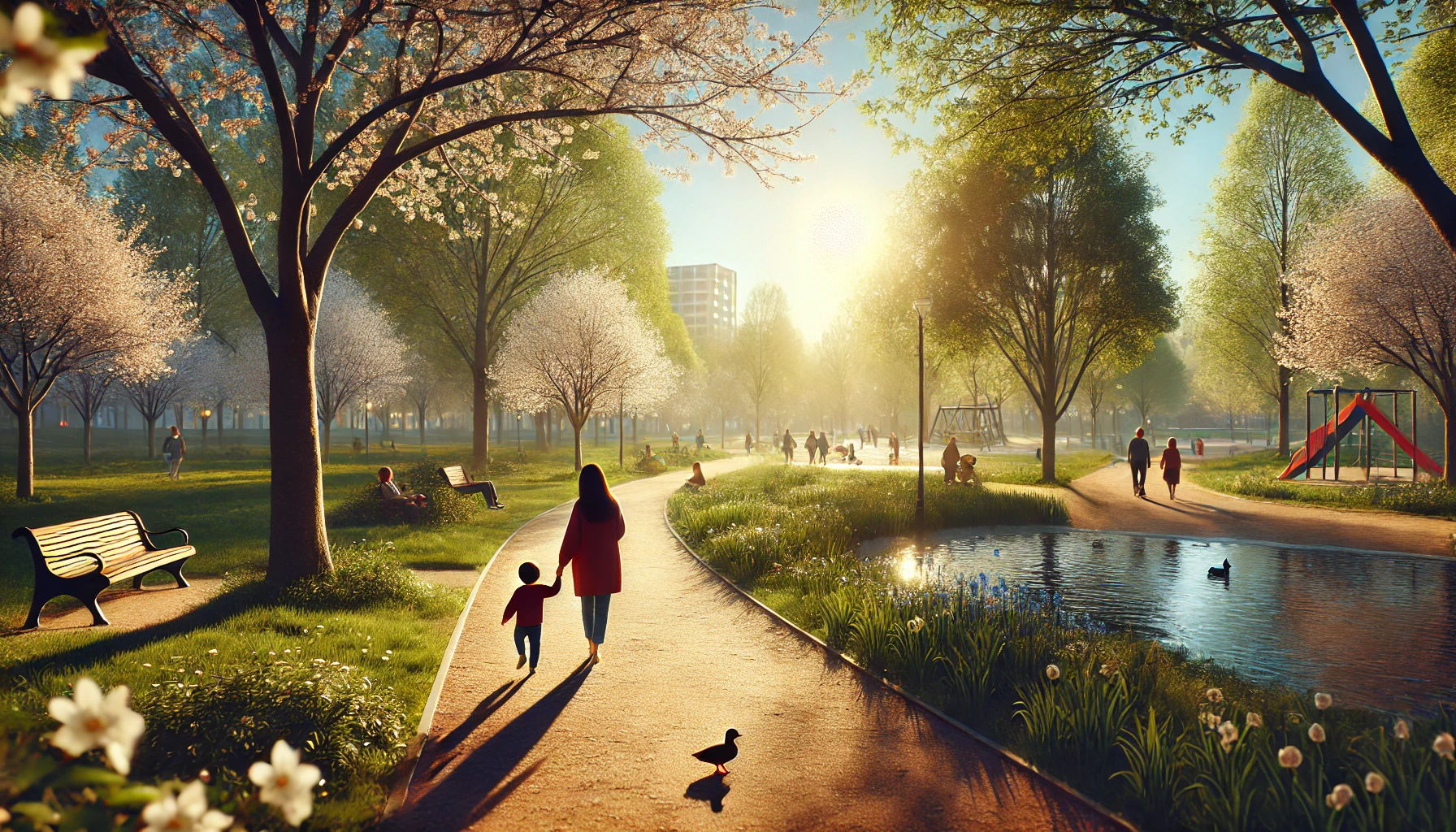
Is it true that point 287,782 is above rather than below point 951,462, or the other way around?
above

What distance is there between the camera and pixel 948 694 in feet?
18.5

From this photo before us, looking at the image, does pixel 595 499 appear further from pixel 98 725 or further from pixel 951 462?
pixel 951 462

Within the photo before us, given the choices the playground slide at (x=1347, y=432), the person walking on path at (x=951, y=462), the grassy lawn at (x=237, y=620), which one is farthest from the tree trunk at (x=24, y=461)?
the playground slide at (x=1347, y=432)

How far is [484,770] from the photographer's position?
4.51m

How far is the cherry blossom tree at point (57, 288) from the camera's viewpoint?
53.3 feet

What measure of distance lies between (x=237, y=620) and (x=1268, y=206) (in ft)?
122

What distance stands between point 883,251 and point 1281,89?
57.5 ft

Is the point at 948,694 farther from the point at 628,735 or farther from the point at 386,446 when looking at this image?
the point at 386,446

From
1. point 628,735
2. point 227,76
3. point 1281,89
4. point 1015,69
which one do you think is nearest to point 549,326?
point 227,76

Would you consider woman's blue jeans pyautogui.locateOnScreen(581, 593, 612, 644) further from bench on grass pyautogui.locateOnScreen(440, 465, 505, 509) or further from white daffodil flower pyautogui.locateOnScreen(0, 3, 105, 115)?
bench on grass pyautogui.locateOnScreen(440, 465, 505, 509)

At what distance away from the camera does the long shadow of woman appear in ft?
13.6

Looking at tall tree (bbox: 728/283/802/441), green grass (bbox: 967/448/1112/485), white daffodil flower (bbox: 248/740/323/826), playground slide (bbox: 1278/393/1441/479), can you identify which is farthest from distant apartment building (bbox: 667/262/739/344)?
white daffodil flower (bbox: 248/740/323/826)

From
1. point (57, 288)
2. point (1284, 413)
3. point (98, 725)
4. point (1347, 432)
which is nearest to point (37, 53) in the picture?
point (98, 725)

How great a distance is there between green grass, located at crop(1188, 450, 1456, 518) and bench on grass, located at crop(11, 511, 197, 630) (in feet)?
74.8
